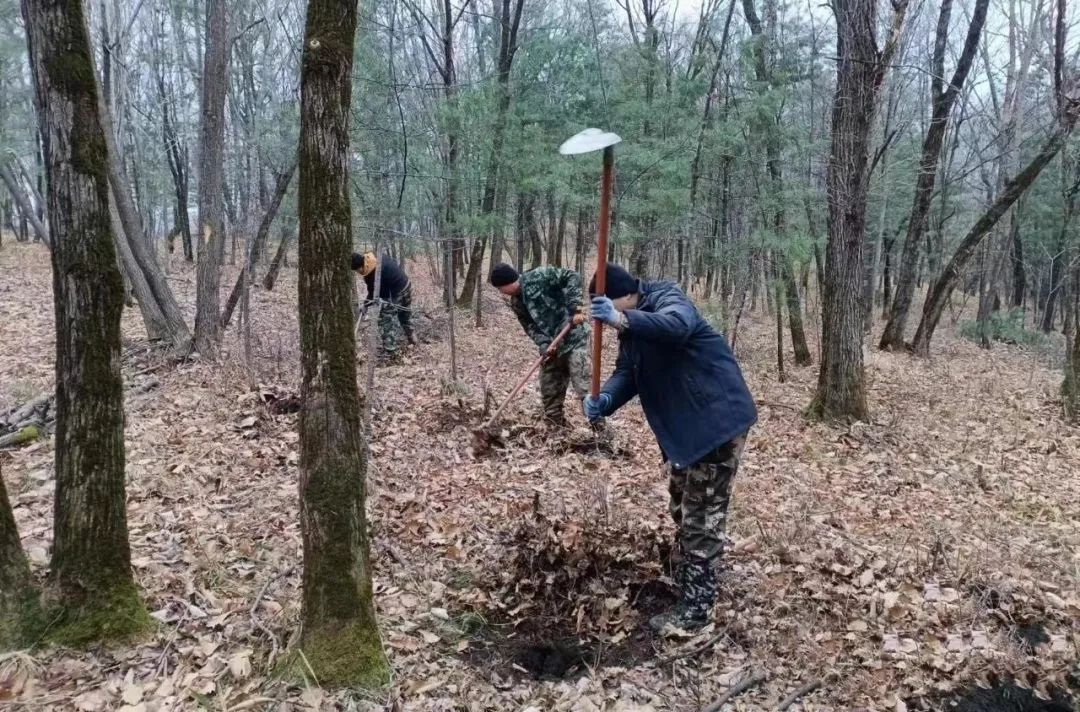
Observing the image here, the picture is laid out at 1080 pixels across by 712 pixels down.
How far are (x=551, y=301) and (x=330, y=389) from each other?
4044 mm

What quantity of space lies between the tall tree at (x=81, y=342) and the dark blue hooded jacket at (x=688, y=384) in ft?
7.96

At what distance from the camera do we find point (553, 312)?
6695 mm

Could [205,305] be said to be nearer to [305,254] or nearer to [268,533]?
[268,533]

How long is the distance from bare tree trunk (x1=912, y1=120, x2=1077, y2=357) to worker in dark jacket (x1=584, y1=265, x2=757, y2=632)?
27.0ft

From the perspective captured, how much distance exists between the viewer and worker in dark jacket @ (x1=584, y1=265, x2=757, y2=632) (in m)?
3.59

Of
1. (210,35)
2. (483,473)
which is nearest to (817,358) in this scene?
(483,473)

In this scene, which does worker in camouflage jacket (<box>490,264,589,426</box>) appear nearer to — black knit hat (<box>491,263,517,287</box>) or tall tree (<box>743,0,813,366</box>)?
black knit hat (<box>491,263,517,287</box>)

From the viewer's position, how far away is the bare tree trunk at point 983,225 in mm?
9539

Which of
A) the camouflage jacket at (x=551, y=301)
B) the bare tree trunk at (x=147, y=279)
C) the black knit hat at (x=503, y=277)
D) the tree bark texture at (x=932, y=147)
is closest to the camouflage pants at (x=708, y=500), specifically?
the camouflage jacket at (x=551, y=301)

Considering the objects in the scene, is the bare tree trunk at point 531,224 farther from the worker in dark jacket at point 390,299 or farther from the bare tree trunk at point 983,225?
the bare tree trunk at point 983,225

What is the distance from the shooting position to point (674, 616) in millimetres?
3828

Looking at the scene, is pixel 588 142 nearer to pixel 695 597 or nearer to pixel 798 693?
pixel 695 597

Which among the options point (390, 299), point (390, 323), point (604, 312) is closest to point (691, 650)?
point (604, 312)

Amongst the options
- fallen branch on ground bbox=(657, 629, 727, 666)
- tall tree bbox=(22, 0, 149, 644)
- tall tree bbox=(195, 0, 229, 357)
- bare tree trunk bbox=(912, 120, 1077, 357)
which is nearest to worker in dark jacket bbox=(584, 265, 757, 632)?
fallen branch on ground bbox=(657, 629, 727, 666)
